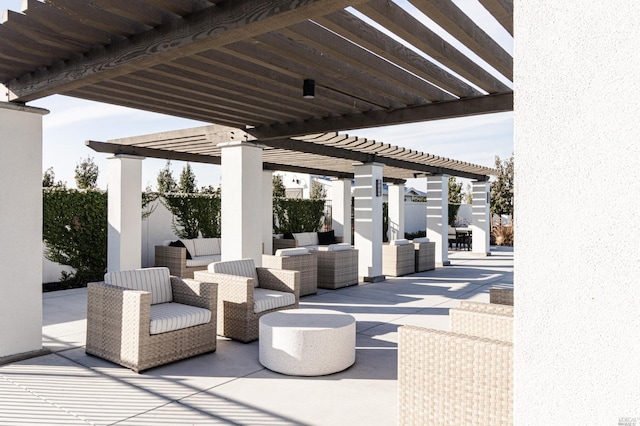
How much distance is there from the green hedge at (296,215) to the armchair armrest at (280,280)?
873 cm

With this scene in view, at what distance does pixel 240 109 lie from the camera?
7051mm

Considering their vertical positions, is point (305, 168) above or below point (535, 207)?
above

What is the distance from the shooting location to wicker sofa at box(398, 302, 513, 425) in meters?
2.87

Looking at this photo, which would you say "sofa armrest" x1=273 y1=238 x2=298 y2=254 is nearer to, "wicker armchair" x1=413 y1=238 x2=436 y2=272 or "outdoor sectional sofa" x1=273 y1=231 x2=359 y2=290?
"outdoor sectional sofa" x1=273 y1=231 x2=359 y2=290

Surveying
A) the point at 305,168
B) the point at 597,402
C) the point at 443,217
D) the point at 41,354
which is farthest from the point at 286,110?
the point at 443,217

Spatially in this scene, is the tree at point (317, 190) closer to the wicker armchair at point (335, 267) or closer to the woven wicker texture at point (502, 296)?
the wicker armchair at point (335, 267)

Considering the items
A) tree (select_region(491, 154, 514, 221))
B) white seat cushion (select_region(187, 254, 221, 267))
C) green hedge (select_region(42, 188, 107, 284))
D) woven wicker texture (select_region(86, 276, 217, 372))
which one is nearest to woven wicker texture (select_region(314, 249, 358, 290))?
white seat cushion (select_region(187, 254, 221, 267))

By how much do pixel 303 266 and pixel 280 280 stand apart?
2.41 metres

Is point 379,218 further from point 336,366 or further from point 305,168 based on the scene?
point 336,366

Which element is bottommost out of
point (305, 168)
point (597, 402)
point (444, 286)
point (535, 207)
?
point (444, 286)

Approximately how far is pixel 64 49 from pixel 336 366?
13.0 feet

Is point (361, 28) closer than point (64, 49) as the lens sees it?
Yes

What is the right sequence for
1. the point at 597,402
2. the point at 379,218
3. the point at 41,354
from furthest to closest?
the point at 379,218 < the point at 41,354 < the point at 597,402

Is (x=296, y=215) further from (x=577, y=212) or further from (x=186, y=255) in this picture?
(x=577, y=212)
